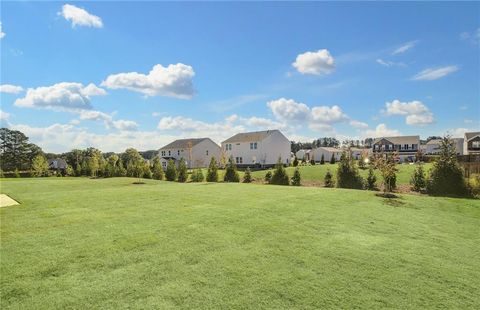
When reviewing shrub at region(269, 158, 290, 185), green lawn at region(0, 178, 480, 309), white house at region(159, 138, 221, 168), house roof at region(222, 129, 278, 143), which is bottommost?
green lawn at region(0, 178, 480, 309)

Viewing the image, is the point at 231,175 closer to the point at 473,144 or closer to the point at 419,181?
the point at 419,181

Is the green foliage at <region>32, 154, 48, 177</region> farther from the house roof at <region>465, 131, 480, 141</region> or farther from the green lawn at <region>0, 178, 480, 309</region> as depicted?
the house roof at <region>465, 131, 480, 141</region>

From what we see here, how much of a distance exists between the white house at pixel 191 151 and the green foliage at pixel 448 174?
49.6 metres

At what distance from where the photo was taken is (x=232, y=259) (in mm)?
5723

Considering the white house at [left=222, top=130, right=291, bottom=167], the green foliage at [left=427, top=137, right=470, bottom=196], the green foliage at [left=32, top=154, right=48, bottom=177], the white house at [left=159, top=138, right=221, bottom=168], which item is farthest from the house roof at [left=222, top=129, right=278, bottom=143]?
the green foliage at [left=427, top=137, right=470, bottom=196]

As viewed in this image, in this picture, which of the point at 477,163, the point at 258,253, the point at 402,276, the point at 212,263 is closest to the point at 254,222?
the point at 258,253

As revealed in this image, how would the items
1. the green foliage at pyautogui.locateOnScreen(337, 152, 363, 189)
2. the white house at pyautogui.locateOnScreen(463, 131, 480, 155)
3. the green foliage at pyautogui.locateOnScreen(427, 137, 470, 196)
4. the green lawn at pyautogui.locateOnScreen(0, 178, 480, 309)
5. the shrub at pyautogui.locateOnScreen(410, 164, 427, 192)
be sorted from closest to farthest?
1. the green lawn at pyautogui.locateOnScreen(0, 178, 480, 309)
2. the green foliage at pyautogui.locateOnScreen(427, 137, 470, 196)
3. the shrub at pyautogui.locateOnScreen(410, 164, 427, 192)
4. the green foliage at pyautogui.locateOnScreen(337, 152, 363, 189)
5. the white house at pyautogui.locateOnScreen(463, 131, 480, 155)

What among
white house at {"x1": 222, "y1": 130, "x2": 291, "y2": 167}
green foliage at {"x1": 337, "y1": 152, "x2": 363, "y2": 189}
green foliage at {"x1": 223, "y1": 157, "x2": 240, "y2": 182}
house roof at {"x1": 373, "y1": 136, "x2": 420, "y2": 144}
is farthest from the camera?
house roof at {"x1": 373, "y1": 136, "x2": 420, "y2": 144}

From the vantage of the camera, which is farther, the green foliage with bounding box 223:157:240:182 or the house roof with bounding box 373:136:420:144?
the house roof with bounding box 373:136:420:144

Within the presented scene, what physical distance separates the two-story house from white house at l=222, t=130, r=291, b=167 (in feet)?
86.9

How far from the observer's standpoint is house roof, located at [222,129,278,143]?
56750 millimetres

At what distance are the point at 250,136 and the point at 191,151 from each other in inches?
544

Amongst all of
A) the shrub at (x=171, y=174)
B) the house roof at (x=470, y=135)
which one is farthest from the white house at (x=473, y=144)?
the shrub at (x=171, y=174)

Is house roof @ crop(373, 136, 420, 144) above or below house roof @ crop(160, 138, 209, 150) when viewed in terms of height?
above
